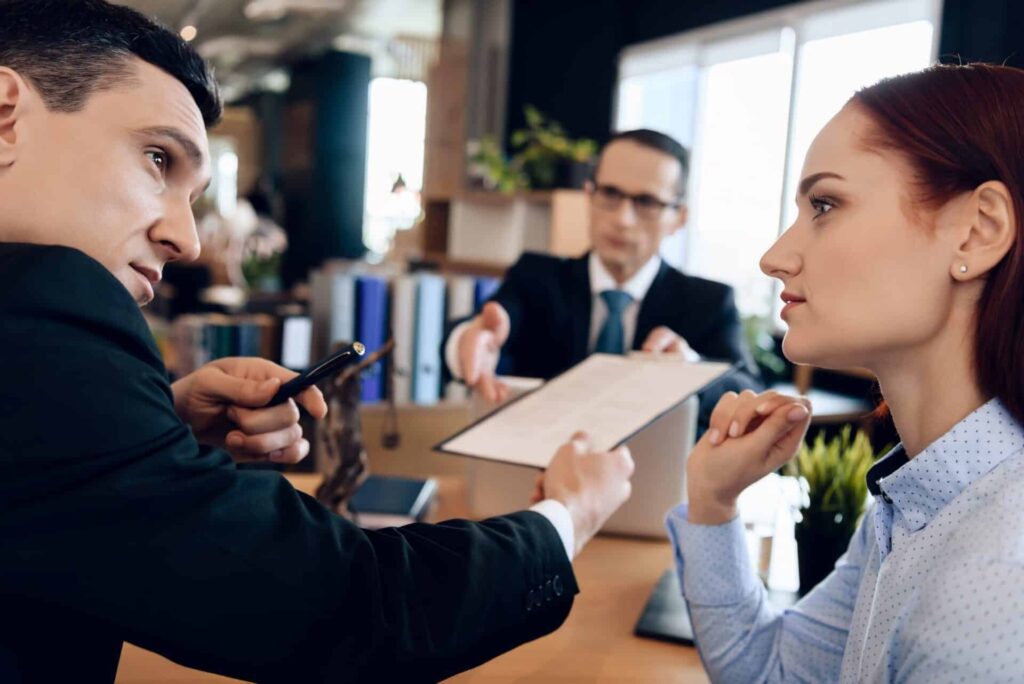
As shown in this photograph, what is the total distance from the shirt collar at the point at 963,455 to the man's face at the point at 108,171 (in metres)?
0.80

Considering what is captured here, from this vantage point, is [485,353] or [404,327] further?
[404,327]

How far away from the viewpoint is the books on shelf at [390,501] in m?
1.54

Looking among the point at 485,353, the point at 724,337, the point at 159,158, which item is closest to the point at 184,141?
the point at 159,158

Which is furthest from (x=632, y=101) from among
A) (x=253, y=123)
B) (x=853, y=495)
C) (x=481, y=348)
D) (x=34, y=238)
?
(x=253, y=123)

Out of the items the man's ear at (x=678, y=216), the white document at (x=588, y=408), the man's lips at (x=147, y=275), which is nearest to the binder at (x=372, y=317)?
the man's ear at (x=678, y=216)

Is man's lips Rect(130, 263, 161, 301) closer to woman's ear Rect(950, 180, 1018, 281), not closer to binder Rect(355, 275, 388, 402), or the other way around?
woman's ear Rect(950, 180, 1018, 281)

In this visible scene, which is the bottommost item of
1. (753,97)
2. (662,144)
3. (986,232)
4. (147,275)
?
(147,275)

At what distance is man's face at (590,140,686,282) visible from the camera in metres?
2.55

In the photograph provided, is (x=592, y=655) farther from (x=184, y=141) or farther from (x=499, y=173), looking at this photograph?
(x=499, y=173)

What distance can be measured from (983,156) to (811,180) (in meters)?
0.18

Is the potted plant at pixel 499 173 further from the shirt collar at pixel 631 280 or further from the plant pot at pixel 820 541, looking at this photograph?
the plant pot at pixel 820 541

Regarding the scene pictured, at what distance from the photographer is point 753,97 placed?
584 cm

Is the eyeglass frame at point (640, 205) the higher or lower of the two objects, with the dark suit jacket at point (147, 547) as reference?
higher

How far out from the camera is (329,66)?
40.7 ft
